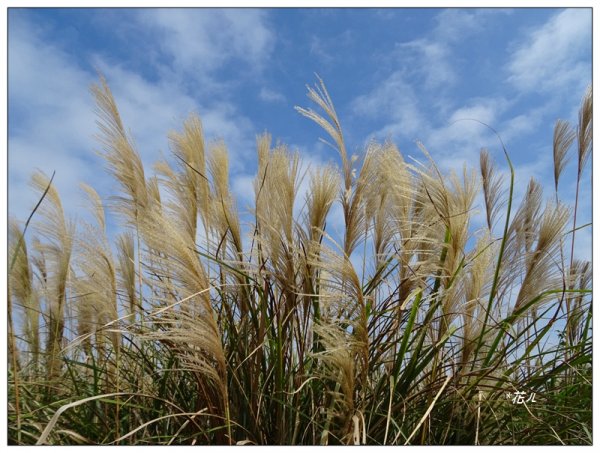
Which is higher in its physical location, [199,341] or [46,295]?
[46,295]

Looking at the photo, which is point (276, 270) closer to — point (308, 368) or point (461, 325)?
point (308, 368)

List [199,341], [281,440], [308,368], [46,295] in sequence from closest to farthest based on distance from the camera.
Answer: [199,341] < [281,440] < [308,368] < [46,295]

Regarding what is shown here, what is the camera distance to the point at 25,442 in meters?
2.46

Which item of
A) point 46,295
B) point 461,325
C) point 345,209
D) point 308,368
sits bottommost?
point 308,368

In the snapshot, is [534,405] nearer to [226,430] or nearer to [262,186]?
[226,430]

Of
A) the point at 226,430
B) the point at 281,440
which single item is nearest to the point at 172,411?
the point at 226,430

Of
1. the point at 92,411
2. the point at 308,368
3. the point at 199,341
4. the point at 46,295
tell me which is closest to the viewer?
the point at 199,341

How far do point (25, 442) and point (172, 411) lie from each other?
62 centimetres

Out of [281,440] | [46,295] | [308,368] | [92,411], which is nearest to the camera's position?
[281,440]

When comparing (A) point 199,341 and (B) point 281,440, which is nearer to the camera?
(A) point 199,341

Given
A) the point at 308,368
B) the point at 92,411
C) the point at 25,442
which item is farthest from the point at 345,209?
the point at 25,442

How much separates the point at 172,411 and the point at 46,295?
3.35 feet

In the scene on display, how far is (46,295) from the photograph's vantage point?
10.1ft

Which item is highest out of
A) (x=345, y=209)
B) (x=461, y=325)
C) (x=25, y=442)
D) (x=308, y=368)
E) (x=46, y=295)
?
(x=345, y=209)
